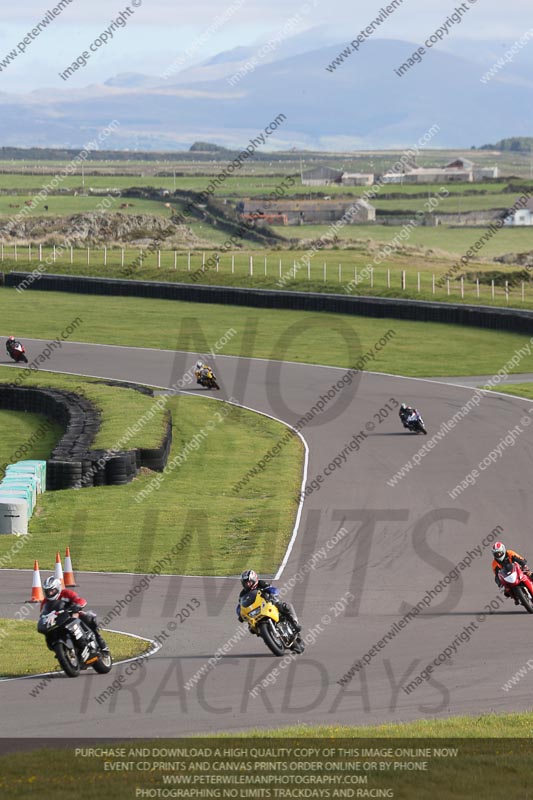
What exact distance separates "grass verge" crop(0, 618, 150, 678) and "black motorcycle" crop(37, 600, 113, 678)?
20.8 inches

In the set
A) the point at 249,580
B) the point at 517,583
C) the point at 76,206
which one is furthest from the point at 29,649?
the point at 76,206

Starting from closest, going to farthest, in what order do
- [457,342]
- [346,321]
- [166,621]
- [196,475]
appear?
[166,621] < [196,475] < [457,342] < [346,321]

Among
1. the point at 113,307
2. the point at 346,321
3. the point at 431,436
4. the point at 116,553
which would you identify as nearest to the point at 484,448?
the point at 431,436

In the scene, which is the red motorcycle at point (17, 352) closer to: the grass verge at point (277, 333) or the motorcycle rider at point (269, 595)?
the grass verge at point (277, 333)

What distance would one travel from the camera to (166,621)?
731 inches

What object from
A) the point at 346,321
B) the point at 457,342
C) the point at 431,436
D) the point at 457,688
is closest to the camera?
the point at 457,688

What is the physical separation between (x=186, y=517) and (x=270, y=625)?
9.96 meters

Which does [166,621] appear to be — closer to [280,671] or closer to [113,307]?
[280,671]

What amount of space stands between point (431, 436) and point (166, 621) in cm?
1679

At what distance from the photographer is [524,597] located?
18.9 meters

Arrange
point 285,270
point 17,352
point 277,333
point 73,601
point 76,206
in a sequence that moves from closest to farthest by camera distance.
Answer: point 73,601 → point 17,352 → point 277,333 → point 285,270 → point 76,206

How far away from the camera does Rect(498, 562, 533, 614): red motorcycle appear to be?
18719mm

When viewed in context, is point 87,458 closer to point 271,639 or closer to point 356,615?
point 356,615

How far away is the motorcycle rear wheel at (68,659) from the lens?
15.4 meters
